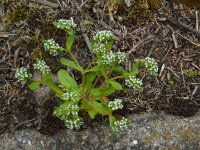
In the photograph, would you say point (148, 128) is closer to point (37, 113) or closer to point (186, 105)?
point (186, 105)

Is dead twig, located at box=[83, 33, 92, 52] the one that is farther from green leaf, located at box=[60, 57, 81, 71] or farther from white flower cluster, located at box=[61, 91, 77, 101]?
white flower cluster, located at box=[61, 91, 77, 101]

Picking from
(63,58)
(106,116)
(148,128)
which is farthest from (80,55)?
(148,128)

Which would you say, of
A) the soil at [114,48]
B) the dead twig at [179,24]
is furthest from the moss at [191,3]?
the dead twig at [179,24]

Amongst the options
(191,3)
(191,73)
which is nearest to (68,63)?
(191,73)

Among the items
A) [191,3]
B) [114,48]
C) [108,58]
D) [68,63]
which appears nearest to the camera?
[108,58]

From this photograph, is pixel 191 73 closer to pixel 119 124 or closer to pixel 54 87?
pixel 119 124

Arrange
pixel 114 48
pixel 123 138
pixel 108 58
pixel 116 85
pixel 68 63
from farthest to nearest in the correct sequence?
pixel 114 48, pixel 123 138, pixel 68 63, pixel 116 85, pixel 108 58

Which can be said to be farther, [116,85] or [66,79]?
[66,79]
